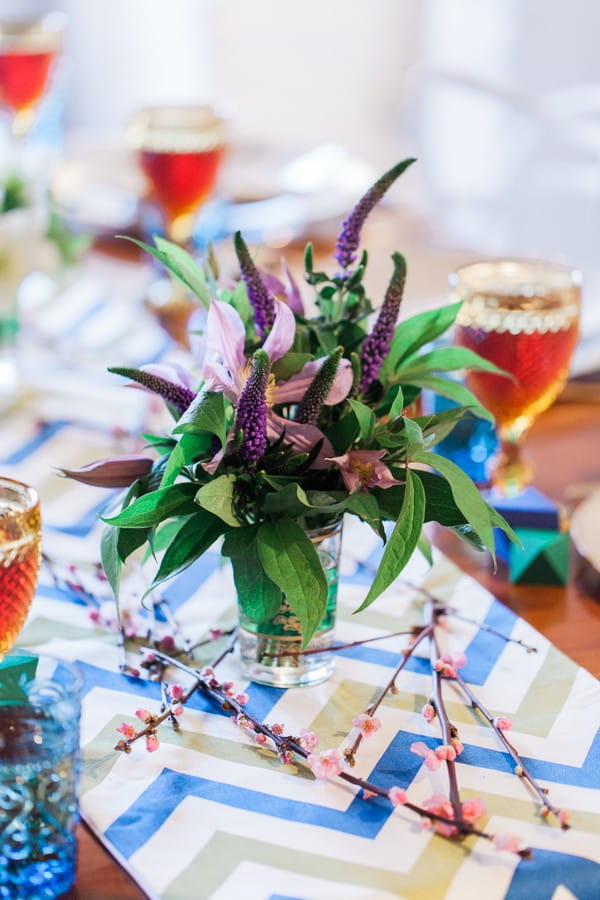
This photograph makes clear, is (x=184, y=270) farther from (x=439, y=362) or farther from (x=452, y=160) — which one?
(x=452, y=160)

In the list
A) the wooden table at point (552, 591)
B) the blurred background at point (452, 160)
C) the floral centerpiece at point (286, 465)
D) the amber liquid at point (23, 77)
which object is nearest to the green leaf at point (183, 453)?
the floral centerpiece at point (286, 465)

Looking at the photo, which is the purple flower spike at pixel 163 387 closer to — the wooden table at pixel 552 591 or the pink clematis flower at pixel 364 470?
the pink clematis flower at pixel 364 470

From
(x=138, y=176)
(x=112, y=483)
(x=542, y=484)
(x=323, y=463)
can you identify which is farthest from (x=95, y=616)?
(x=138, y=176)

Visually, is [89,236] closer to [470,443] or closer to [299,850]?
[470,443]

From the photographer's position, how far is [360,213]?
0.74m

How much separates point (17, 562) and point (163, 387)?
0.46ft

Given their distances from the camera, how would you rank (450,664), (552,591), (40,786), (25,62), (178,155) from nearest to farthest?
1. (40,786)
2. (450,664)
3. (552,591)
4. (178,155)
5. (25,62)

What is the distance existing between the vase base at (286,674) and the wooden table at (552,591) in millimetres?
178

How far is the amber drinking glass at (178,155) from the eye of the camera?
1.46 m

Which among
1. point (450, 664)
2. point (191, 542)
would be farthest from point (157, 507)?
point (450, 664)

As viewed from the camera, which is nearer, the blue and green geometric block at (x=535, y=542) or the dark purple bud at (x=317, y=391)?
the dark purple bud at (x=317, y=391)

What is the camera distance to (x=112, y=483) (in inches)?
30.9

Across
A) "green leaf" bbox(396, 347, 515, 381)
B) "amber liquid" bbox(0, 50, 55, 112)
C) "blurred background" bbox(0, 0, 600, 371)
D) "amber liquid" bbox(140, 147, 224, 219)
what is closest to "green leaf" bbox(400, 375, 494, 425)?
"green leaf" bbox(396, 347, 515, 381)

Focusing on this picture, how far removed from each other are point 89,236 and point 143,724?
0.95m
